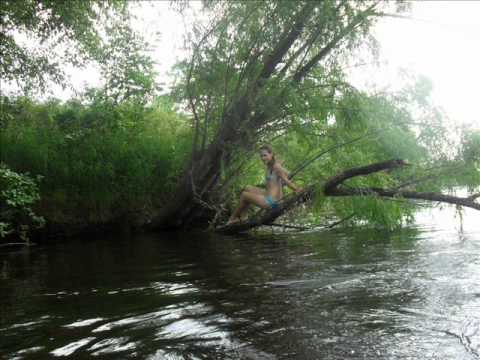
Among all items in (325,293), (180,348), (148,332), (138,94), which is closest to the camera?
(180,348)

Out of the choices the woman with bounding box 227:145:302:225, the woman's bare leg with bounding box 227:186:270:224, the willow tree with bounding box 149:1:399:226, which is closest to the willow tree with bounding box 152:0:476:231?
the willow tree with bounding box 149:1:399:226

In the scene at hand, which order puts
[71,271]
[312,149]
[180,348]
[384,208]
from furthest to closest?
[312,149] → [384,208] → [71,271] → [180,348]

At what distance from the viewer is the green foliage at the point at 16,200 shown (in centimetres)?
942

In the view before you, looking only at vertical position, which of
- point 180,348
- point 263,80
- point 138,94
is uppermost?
point 138,94

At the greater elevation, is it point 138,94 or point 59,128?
point 138,94

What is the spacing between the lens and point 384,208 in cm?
923

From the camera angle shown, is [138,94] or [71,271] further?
[138,94]

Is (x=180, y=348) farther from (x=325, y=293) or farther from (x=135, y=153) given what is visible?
(x=135, y=153)

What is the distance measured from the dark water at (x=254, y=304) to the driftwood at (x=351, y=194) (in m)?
0.76

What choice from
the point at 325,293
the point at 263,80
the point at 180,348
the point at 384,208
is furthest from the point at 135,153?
the point at 180,348

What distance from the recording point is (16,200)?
31.2ft

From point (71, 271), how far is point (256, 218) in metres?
4.11

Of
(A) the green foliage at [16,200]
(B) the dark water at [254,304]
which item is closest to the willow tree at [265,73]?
(B) the dark water at [254,304]

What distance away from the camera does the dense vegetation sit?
9.41m
